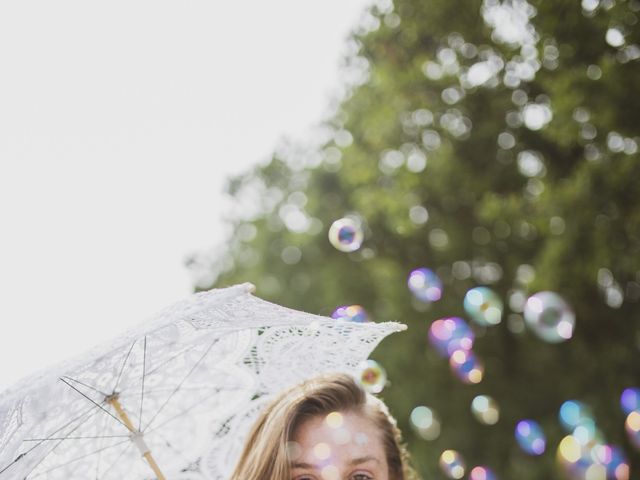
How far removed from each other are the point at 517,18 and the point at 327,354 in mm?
7373

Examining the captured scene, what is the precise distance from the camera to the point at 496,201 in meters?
11.7

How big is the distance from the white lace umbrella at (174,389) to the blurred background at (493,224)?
1101 millimetres

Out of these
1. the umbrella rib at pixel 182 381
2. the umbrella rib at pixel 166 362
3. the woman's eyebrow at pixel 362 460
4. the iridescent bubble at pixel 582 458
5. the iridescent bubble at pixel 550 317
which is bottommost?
the iridescent bubble at pixel 582 458

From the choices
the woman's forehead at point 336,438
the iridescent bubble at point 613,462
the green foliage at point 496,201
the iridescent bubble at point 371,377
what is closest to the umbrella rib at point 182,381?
the woman's forehead at point 336,438

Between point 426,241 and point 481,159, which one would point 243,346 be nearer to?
point 481,159

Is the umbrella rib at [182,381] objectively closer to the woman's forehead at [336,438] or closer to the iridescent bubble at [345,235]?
the woman's forehead at [336,438]

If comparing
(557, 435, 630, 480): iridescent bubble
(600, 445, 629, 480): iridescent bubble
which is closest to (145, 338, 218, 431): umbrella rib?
(557, 435, 630, 480): iridescent bubble

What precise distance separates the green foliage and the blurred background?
0.03m

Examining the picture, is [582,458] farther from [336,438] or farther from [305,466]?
[305,466]

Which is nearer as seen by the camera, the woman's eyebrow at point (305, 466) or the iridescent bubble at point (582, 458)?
the woman's eyebrow at point (305, 466)

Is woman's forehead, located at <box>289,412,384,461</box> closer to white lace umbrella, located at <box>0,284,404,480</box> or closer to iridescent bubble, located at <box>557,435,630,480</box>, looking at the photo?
white lace umbrella, located at <box>0,284,404,480</box>

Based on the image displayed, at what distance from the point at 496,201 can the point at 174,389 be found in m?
8.26

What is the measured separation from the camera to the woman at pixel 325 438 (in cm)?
351

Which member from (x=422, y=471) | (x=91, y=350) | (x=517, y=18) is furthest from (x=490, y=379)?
(x=91, y=350)
